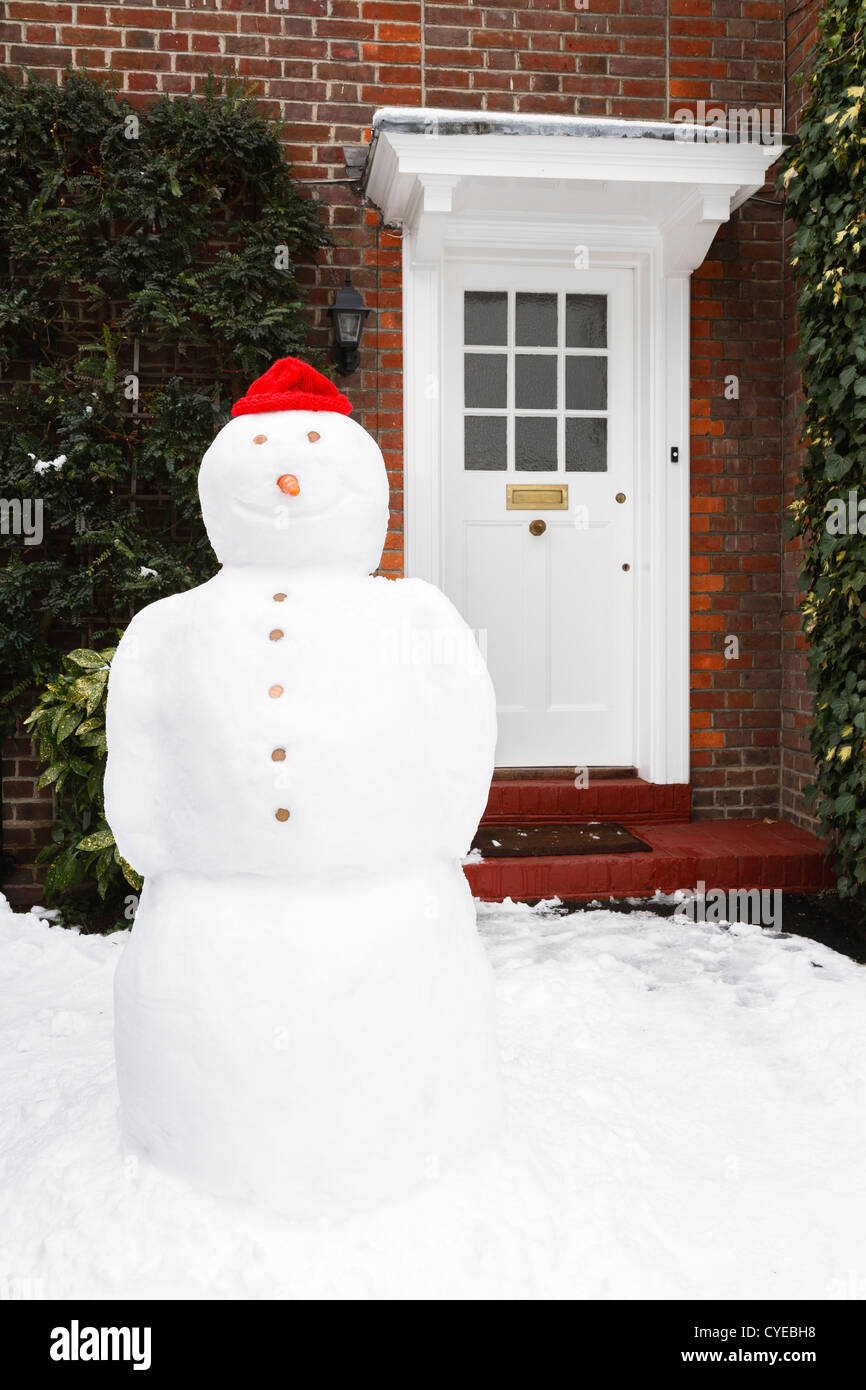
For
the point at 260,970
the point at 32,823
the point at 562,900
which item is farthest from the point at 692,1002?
the point at 32,823

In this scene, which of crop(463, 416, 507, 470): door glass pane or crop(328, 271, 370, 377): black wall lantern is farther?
crop(463, 416, 507, 470): door glass pane

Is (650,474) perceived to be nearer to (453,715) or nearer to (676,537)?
(676,537)

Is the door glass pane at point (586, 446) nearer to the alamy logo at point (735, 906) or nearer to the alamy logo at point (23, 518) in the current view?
the alamy logo at point (735, 906)

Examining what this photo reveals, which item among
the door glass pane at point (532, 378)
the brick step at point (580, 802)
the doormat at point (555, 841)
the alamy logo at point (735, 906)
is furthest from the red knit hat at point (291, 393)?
the door glass pane at point (532, 378)

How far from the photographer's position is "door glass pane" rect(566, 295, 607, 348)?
4.95m

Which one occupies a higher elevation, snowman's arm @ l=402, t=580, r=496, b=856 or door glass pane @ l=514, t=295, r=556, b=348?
door glass pane @ l=514, t=295, r=556, b=348

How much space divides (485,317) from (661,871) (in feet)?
9.03

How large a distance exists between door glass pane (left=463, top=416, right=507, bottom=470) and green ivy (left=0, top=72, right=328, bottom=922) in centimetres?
102

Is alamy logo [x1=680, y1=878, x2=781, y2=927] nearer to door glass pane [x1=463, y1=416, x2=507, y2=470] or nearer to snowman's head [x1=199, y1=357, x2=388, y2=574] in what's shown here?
door glass pane [x1=463, y1=416, x2=507, y2=470]

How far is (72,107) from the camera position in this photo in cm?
408

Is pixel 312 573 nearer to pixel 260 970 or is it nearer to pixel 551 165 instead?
pixel 260 970

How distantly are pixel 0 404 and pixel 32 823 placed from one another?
1.85 m
